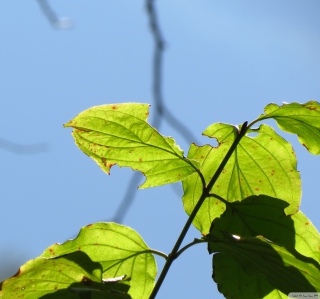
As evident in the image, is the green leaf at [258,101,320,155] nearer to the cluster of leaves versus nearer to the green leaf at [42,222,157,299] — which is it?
the cluster of leaves

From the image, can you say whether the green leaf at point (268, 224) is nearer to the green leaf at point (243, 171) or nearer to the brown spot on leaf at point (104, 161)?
the green leaf at point (243, 171)

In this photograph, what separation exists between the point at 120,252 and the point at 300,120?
311 millimetres

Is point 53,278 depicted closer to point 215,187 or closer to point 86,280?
point 86,280

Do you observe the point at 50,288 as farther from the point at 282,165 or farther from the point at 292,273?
the point at 282,165

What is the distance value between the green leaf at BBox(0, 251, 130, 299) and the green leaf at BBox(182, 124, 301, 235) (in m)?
0.23

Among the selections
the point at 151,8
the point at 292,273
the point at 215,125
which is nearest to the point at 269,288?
the point at 292,273

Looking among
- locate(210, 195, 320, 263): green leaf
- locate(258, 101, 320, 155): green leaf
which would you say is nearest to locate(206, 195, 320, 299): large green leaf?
locate(210, 195, 320, 263): green leaf

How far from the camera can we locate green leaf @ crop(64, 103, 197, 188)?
0.81 metres

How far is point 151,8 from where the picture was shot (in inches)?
59.5

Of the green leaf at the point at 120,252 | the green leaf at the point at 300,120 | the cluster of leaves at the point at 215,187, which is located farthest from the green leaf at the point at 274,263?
the green leaf at the point at 300,120

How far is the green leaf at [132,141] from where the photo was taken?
0.81 m

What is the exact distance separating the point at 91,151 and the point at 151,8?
78 cm

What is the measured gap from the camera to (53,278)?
68 cm

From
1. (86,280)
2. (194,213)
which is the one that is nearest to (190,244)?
(194,213)
